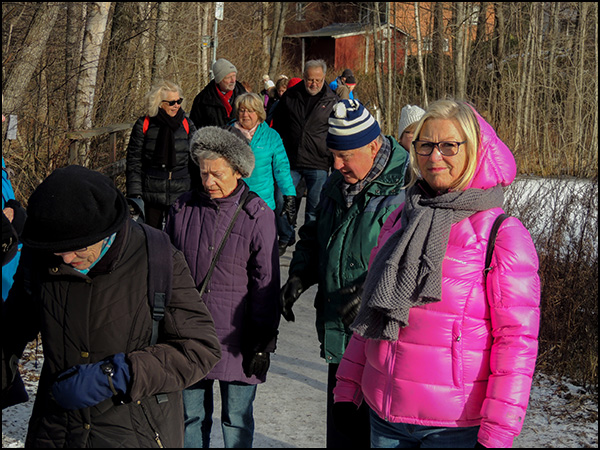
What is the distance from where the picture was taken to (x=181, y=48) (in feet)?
62.0

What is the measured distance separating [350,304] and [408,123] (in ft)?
6.71

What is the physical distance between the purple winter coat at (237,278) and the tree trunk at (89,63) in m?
5.24

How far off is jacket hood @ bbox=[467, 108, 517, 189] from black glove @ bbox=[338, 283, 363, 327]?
0.92m

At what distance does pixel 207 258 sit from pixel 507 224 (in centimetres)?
171

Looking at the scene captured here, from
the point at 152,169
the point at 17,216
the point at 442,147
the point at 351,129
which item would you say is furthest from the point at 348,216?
the point at 152,169

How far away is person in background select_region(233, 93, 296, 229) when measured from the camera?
259 inches

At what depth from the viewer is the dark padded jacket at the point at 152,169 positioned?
677 cm

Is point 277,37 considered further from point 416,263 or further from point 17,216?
point 416,263

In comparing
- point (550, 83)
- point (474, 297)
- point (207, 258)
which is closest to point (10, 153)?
point (207, 258)

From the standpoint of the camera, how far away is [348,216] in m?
3.44

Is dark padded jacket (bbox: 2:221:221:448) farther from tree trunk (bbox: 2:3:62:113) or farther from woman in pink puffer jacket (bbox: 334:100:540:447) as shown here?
tree trunk (bbox: 2:3:62:113)

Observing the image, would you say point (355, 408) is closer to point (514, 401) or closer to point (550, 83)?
point (514, 401)

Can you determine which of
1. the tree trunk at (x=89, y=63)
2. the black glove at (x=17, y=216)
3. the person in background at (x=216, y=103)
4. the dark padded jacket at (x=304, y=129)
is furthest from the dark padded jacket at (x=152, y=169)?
the black glove at (x=17, y=216)

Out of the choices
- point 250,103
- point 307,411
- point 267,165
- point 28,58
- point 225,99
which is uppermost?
point 28,58
